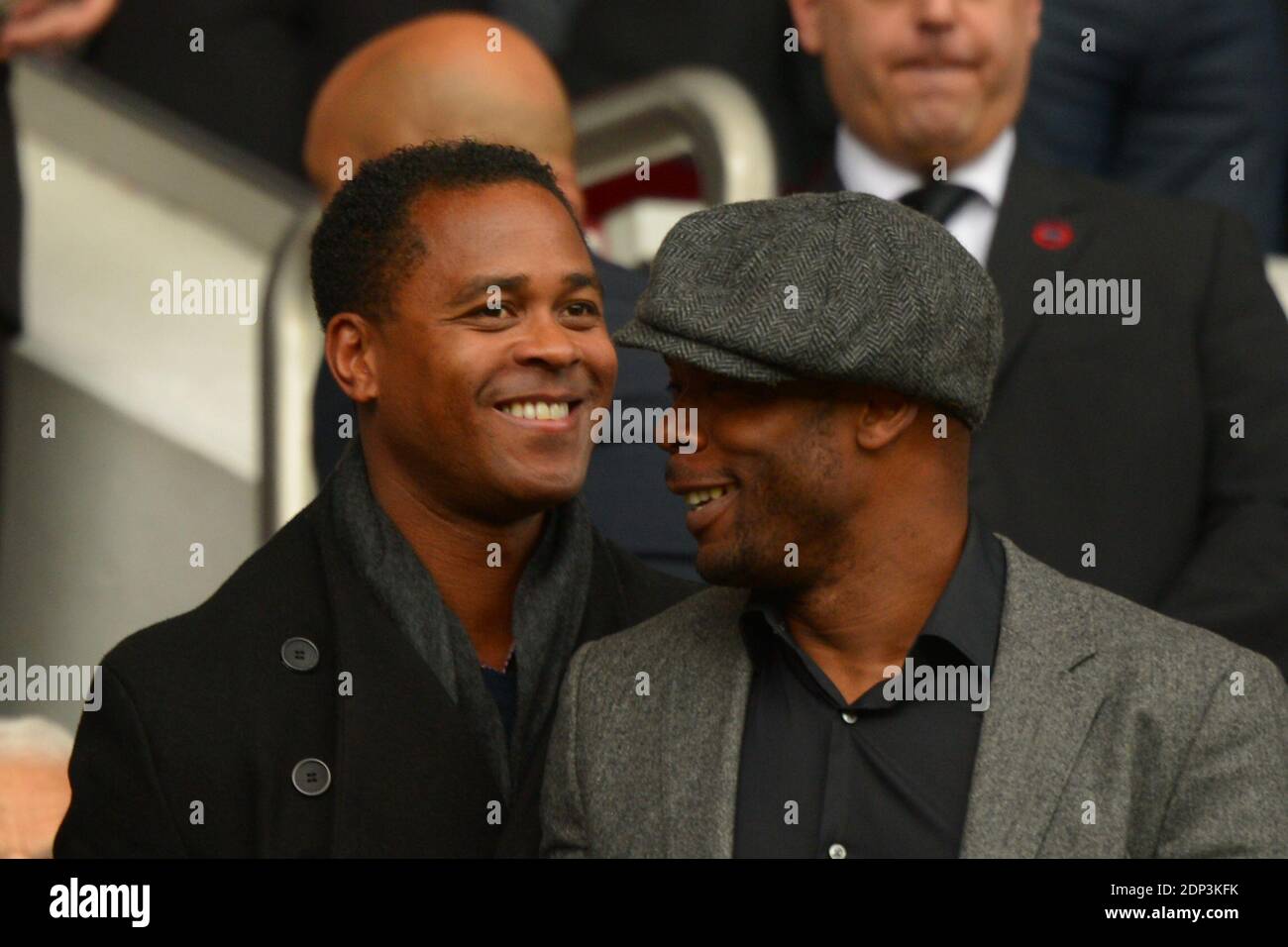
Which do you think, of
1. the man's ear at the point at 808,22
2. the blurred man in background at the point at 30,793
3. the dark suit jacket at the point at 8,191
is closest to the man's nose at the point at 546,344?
the blurred man in background at the point at 30,793

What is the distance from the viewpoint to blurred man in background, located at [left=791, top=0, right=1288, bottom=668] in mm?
3695

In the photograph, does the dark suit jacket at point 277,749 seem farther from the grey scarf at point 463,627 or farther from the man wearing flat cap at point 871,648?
the man wearing flat cap at point 871,648

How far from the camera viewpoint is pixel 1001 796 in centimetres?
268

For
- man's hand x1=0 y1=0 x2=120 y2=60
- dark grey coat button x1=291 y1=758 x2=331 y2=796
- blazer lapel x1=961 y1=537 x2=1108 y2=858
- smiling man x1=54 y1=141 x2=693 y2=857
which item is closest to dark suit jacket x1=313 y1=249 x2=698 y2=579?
smiling man x1=54 y1=141 x2=693 y2=857

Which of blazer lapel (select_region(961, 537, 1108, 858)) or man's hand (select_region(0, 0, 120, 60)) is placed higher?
man's hand (select_region(0, 0, 120, 60))

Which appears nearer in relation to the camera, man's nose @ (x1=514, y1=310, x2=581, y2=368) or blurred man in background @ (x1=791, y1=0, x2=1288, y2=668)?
man's nose @ (x1=514, y1=310, x2=581, y2=368)

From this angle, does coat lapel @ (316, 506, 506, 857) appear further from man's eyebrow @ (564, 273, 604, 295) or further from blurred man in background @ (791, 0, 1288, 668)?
blurred man in background @ (791, 0, 1288, 668)

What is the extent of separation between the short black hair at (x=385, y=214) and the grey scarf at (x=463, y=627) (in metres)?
0.23

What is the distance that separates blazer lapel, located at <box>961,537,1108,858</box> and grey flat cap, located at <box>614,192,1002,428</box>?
234 mm

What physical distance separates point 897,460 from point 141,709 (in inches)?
36.2

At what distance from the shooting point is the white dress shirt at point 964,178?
13.3 ft

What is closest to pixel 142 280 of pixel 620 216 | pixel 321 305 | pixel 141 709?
pixel 620 216

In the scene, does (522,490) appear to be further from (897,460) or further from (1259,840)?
(1259,840)

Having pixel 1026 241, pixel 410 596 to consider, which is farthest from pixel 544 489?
pixel 1026 241
